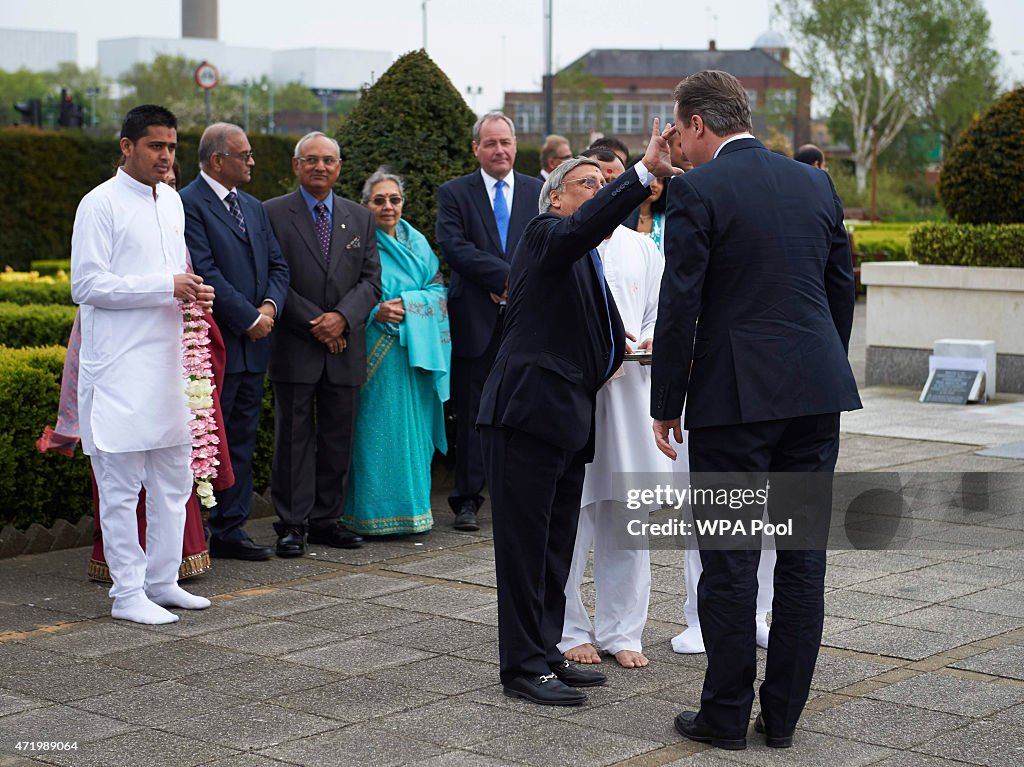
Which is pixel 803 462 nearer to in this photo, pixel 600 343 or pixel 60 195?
pixel 600 343

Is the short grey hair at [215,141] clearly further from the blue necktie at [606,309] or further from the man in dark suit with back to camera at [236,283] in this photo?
the blue necktie at [606,309]

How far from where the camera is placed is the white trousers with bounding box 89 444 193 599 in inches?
241

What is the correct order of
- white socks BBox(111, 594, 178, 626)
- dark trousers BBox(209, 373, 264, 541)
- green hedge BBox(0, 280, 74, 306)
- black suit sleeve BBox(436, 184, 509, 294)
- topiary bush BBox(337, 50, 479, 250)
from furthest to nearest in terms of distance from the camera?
green hedge BBox(0, 280, 74, 306) < topiary bush BBox(337, 50, 479, 250) < black suit sleeve BBox(436, 184, 509, 294) < dark trousers BBox(209, 373, 264, 541) < white socks BBox(111, 594, 178, 626)

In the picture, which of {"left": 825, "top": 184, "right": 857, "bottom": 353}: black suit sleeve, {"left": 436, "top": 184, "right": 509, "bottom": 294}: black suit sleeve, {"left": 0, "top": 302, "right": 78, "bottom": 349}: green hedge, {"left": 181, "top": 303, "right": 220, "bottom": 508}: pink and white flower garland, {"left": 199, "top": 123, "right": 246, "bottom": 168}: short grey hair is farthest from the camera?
{"left": 0, "top": 302, "right": 78, "bottom": 349}: green hedge

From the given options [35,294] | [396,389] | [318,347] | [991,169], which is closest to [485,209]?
[396,389]

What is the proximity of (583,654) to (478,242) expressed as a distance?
3257 mm

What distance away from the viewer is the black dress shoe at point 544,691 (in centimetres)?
484

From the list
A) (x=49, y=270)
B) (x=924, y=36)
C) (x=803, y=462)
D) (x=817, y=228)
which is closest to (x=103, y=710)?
(x=803, y=462)

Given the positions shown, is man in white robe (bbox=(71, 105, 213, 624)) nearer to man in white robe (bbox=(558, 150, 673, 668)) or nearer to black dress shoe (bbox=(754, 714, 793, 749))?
man in white robe (bbox=(558, 150, 673, 668))

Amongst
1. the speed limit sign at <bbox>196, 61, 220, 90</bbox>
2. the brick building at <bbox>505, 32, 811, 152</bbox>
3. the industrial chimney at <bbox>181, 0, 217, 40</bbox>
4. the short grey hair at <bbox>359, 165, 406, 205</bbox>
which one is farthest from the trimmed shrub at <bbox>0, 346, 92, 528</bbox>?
the industrial chimney at <bbox>181, 0, 217, 40</bbox>

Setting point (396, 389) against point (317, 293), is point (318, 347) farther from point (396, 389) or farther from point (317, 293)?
point (396, 389)

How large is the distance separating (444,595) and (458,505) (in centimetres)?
167

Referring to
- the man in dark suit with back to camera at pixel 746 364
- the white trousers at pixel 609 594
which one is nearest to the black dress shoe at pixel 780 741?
the man in dark suit with back to camera at pixel 746 364

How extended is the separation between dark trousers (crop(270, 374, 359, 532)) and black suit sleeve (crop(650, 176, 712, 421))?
337 centimetres
